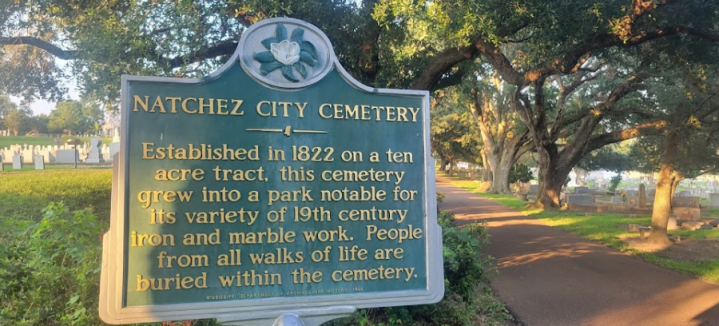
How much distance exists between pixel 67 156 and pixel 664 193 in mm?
20908

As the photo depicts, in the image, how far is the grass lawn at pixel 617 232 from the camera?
10.1m

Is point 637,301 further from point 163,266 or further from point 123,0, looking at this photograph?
point 123,0

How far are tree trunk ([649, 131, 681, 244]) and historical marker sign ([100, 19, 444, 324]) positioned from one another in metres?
12.1

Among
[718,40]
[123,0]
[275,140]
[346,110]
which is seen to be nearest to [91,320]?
[275,140]

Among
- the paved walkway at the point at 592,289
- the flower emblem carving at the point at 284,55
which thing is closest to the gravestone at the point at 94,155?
the paved walkway at the point at 592,289

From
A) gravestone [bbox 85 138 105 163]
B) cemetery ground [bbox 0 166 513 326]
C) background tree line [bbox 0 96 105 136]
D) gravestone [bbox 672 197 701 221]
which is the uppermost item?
background tree line [bbox 0 96 105 136]

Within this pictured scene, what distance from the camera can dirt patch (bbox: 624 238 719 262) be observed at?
11.5m

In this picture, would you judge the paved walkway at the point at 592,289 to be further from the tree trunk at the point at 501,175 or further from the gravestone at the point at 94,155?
the tree trunk at the point at 501,175

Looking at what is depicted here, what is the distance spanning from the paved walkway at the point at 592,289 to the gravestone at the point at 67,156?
16.3m

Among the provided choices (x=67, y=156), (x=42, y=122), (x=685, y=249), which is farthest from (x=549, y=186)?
(x=42, y=122)

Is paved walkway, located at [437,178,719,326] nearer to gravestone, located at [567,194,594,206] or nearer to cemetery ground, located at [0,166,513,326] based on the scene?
cemetery ground, located at [0,166,513,326]

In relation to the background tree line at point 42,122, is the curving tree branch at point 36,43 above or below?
below

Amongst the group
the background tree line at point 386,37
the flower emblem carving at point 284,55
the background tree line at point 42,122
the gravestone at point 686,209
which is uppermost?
the background tree line at point 42,122

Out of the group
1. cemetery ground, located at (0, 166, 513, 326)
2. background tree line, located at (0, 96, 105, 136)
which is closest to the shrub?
cemetery ground, located at (0, 166, 513, 326)
